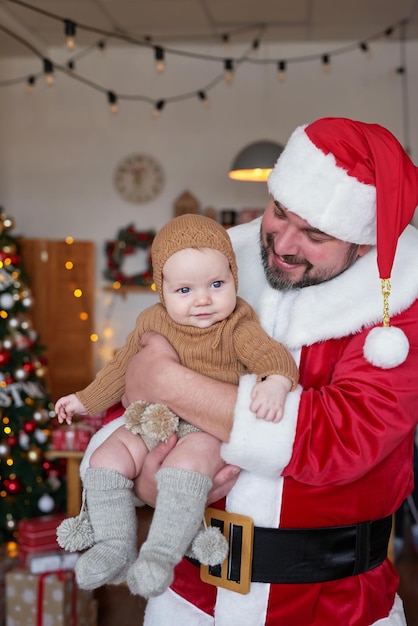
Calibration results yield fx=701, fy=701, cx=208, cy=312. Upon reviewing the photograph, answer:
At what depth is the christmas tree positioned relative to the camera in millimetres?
4066

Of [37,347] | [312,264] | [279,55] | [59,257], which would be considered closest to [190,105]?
[279,55]

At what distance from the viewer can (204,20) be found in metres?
5.47

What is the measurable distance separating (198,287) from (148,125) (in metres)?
5.17

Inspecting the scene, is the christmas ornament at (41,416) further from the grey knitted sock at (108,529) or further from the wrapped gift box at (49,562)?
the grey knitted sock at (108,529)

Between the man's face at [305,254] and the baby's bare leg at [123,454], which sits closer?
the baby's bare leg at [123,454]

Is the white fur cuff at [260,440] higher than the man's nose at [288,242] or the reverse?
the reverse

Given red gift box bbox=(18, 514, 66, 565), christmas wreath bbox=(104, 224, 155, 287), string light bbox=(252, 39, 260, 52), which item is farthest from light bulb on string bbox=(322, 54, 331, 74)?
red gift box bbox=(18, 514, 66, 565)

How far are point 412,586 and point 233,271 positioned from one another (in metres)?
3.02

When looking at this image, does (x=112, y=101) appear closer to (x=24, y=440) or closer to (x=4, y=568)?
(x=24, y=440)

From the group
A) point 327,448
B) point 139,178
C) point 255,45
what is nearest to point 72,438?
point 327,448

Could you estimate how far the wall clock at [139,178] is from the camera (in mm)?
6316

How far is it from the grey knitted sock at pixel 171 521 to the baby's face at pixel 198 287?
325mm

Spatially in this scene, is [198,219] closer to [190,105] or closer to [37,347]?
[37,347]

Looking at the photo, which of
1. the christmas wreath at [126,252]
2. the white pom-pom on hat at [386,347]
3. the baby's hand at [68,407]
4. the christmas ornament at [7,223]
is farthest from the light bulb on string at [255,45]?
A: the white pom-pom on hat at [386,347]
